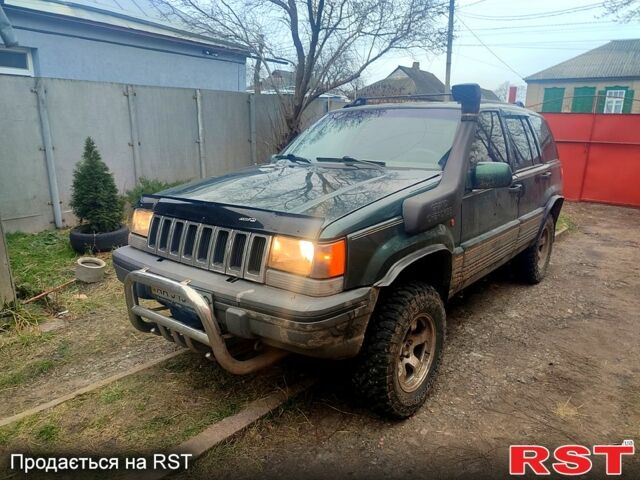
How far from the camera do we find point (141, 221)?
9.84 ft

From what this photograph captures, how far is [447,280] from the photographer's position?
3.07 metres

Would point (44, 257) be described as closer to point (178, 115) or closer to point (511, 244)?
point (178, 115)

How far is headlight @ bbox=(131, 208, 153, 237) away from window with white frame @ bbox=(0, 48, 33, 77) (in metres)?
7.48

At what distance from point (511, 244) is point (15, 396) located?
3984 millimetres

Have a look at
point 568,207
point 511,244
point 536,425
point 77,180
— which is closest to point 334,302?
point 536,425

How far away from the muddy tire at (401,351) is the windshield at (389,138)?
3.40 feet

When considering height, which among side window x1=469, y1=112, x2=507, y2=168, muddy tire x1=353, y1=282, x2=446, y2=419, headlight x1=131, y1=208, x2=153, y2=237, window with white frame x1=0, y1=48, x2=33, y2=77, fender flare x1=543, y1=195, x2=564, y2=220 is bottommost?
muddy tire x1=353, y1=282, x2=446, y2=419

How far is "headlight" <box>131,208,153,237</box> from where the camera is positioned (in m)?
2.96

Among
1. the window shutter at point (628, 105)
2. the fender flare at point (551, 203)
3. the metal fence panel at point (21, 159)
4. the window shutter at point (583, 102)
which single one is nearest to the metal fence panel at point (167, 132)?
the metal fence panel at point (21, 159)

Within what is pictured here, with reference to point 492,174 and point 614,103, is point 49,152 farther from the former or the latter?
point 614,103

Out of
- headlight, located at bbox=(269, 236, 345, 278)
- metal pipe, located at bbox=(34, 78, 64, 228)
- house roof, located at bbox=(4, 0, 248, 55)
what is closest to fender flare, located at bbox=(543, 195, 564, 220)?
headlight, located at bbox=(269, 236, 345, 278)

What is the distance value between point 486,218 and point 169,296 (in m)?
A: 2.41

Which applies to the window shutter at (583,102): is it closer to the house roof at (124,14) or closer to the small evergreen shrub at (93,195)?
the house roof at (124,14)

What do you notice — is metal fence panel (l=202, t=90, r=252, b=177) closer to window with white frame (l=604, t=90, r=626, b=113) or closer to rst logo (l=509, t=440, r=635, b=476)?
rst logo (l=509, t=440, r=635, b=476)
